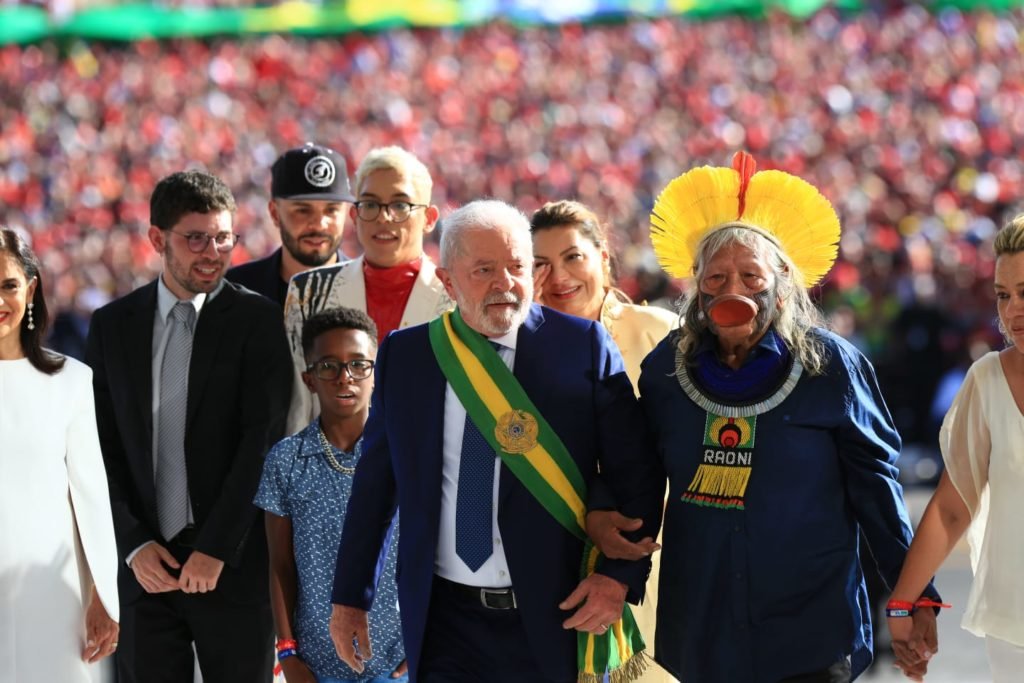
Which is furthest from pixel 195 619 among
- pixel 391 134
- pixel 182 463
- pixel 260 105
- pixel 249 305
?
pixel 260 105

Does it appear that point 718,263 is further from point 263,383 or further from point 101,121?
point 101,121

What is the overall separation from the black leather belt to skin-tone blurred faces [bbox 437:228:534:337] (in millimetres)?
617

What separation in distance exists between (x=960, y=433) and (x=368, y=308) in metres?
2.13

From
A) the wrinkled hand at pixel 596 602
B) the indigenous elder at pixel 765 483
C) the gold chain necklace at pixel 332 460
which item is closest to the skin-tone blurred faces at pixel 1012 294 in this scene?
the indigenous elder at pixel 765 483

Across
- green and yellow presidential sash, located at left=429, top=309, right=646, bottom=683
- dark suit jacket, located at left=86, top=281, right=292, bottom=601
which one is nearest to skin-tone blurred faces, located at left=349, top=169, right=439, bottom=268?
dark suit jacket, located at left=86, top=281, right=292, bottom=601

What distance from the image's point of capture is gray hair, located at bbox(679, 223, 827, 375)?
3945 millimetres

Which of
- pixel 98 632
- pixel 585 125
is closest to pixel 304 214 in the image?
pixel 98 632

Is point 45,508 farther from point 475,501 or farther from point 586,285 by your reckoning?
point 586,285

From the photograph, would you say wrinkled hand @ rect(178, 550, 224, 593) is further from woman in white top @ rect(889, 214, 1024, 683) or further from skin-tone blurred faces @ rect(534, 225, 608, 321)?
woman in white top @ rect(889, 214, 1024, 683)

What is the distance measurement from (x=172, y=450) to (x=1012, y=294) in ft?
8.62

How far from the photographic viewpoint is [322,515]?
468cm

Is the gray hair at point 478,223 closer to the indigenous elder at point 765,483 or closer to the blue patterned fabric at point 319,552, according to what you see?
the indigenous elder at point 765,483

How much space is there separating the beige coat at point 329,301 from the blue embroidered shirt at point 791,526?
165 centimetres

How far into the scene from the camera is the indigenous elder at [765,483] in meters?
3.86
